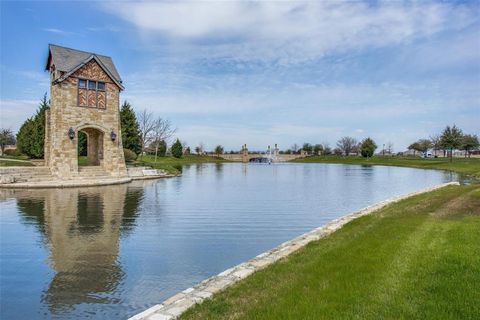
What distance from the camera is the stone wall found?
79.0ft

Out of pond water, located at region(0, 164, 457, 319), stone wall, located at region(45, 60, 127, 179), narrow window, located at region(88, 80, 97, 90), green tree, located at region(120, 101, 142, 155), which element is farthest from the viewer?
green tree, located at region(120, 101, 142, 155)

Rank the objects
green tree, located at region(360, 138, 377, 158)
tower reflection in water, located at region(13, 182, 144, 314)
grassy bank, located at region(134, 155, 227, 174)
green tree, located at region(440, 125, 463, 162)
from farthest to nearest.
A: green tree, located at region(360, 138, 377, 158), green tree, located at region(440, 125, 463, 162), grassy bank, located at region(134, 155, 227, 174), tower reflection in water, located at region(13, 182, 144, 314)

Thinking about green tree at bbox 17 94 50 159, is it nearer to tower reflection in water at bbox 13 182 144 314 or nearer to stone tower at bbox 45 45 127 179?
stone tower at bbox 45 45 127 179

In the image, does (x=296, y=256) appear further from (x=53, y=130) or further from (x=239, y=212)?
(x=53, y=130)

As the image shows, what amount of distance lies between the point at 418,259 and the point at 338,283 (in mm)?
1734

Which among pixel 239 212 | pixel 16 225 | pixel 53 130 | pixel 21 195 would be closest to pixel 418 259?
pixel 239 212

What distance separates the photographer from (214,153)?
364 ft

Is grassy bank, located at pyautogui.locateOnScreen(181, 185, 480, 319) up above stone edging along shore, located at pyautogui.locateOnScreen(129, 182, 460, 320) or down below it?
above

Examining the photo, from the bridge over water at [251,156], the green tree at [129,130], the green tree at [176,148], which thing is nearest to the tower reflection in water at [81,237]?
the green tree at [129,130]

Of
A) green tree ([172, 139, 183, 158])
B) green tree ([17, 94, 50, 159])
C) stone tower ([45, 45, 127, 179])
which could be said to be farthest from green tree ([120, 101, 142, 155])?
green tree ([172, 139, 183, 158])

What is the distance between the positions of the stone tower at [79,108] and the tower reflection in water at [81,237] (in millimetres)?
6135

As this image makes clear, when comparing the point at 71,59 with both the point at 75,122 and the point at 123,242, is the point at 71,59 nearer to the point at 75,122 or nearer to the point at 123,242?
the point at 75,122

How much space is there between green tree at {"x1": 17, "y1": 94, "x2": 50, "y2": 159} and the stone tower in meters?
11.2

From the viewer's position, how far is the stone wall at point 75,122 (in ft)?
79.0
